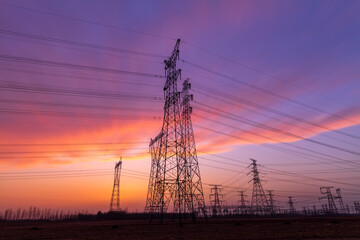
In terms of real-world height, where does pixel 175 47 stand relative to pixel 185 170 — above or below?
above

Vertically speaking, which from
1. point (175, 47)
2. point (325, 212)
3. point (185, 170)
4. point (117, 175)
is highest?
point (175, 47)

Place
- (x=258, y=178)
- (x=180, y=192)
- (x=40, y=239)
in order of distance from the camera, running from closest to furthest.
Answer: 1. (x=40, y=239)
2. (x=180, y=192)
3. (x=258, y=178)

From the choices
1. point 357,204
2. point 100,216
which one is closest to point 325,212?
point 357,204

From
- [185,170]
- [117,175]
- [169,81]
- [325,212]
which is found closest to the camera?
[185,170]

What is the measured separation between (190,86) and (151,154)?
100 feet

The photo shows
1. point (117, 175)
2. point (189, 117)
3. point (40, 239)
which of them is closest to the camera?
point (40, 239)

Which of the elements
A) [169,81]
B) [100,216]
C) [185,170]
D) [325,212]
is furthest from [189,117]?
[325,212]

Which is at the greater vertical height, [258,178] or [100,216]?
[258,178]

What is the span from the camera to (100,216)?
95.6m

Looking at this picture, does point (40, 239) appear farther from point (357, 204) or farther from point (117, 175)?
point (357, 204)

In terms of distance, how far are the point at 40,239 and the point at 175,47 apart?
29653 millimetres

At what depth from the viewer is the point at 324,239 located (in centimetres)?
1723

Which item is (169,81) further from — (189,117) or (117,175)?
(117,175)

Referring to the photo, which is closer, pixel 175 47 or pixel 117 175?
pixel 175 47
